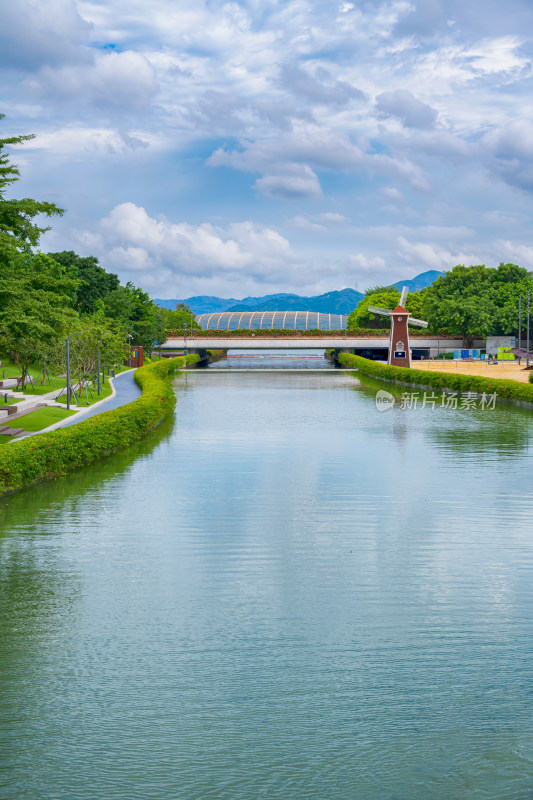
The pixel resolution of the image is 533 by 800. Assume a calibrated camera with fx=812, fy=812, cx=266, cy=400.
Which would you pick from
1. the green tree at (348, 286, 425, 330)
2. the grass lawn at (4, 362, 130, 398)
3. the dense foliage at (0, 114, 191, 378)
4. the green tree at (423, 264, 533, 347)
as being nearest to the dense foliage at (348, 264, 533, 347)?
the green tree at (423, 264, 533, 347)

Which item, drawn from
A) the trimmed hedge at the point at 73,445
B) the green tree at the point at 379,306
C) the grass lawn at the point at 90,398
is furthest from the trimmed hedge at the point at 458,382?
the green tree at the point at 379,306

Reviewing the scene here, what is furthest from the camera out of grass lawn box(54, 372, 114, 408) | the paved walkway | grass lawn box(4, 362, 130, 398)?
grass lawn box(4, 362, 130, 398)

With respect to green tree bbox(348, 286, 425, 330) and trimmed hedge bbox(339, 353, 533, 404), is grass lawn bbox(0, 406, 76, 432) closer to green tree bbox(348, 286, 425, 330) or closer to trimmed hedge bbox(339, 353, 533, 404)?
trimmed hedge bbox(339, 353, 533, 404)

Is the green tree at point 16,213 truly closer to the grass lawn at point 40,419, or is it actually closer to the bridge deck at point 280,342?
the grass lawn at point 40,419

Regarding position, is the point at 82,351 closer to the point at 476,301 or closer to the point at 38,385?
the point at 38,385

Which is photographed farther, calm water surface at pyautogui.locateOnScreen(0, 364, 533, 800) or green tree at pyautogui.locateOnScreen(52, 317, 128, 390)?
green tree at pyautogui.locateOnScreen(52, 317, 128, 390)

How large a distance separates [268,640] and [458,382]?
5267cm

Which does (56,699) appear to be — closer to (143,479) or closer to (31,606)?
(31,606)

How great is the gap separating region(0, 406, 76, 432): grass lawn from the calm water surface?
40.2 feet

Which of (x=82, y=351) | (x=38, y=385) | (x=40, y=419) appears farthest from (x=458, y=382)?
(x=40, y=419)

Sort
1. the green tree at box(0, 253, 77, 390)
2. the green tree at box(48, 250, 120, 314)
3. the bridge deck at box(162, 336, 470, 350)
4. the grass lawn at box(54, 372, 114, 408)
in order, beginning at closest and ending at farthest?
the green tree at box(0, 253, 77, 390)
the grass lawn at box(54, 372, 114, 408)
the green tree at box(48, 250, 120, 314)
the bridge deck at box(162, 336, 470, 350)

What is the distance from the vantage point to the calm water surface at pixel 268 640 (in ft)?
27.4

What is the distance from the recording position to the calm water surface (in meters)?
8.36

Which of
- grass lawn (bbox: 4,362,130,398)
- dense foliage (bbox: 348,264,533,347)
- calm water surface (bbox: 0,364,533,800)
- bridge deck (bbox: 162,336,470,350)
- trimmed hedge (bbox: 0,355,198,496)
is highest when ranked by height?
dense foliage (bbox: 348,264,533,347)
